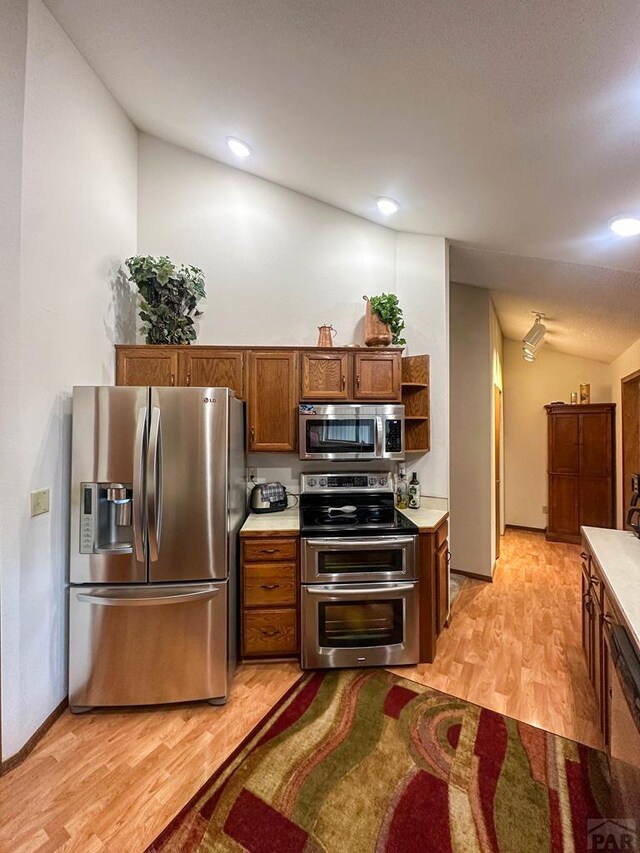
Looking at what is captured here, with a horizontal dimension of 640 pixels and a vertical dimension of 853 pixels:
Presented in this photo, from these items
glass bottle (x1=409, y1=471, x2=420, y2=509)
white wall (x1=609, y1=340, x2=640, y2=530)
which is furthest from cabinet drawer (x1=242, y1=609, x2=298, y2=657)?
white wall (x1=609, y1=340, x2=640, y2=530)

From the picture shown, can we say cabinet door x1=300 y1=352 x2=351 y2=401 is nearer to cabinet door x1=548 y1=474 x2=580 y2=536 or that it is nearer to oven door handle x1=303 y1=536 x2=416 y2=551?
oven door handle x1=303 y1=536 x2=416 y2=551

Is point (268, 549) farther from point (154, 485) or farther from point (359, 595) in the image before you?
point (154, 485)

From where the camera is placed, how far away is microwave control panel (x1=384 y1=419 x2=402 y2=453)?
2562 mm

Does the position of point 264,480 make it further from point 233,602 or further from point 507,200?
point 507,200

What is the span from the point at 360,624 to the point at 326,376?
5.48 ft

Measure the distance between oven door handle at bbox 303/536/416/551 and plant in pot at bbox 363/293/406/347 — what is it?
143 cm

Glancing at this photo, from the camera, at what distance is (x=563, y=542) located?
16.3ft

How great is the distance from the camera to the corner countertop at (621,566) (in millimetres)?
1295

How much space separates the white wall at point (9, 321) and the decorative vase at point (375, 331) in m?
2.11

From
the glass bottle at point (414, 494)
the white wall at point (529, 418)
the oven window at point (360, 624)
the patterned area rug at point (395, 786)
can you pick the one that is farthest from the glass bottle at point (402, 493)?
the white wall at point (529, 418)

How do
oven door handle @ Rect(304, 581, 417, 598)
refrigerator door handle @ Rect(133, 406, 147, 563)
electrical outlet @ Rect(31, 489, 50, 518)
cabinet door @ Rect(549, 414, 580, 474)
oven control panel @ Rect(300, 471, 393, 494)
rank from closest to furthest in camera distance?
electrical outlet @ Rect(31, 489, 50, 518)
refrigerator door handle @ Rect(133, 406, 147, 563)
oven door handle @ Rect(304, 581, 417, 598)
oven control panel @ Rect(300, 471, 393, 494)
cabinet door @ Rect(549, 414, 580, 474)

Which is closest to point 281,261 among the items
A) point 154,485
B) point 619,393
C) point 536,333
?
point 154,485

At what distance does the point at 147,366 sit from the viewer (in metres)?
2.57

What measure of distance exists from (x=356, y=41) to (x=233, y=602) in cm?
287
